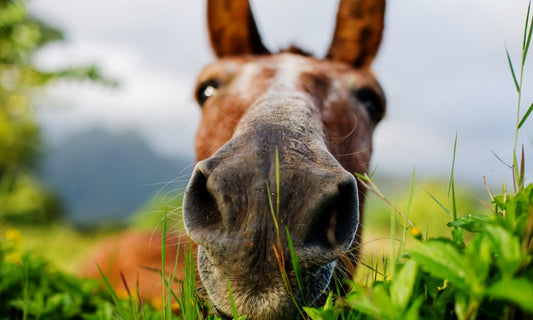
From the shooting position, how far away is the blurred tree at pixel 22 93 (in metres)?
16.0

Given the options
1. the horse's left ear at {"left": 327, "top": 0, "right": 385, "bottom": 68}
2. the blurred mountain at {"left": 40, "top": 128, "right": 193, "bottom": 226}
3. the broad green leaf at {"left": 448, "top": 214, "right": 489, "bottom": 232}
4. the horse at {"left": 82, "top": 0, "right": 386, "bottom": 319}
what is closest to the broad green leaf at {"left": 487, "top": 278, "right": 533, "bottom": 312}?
the broad green leaf at {"left": 448, "top": 214, "right": 489, "bottom": 232}

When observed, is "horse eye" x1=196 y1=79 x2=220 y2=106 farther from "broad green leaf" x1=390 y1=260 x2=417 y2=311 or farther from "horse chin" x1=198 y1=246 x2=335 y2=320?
"broad green leaf" x1=390 y1=260 x2=417 y2=311

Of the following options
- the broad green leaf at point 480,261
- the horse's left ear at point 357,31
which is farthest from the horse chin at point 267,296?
the horse's left ear at point 357,31

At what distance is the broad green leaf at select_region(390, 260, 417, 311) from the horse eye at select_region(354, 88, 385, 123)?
2161mm

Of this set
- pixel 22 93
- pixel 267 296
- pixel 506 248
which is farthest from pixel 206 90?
pixel 22 93

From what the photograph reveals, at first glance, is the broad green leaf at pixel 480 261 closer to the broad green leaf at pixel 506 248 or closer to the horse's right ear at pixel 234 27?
the broad green leaf at pixel 506 248

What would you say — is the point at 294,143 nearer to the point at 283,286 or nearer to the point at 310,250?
the point at 310,250

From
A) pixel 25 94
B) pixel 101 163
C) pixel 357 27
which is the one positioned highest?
pixel 357 27

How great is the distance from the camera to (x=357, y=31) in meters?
3.49

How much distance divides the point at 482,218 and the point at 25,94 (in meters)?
25.2

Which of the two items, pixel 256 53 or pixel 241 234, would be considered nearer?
pixel 241 234

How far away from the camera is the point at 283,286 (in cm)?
131

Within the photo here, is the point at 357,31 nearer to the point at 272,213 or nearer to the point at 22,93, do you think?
the point at 272,213

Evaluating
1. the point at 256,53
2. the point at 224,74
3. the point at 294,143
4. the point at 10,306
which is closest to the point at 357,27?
the point at 256,53
